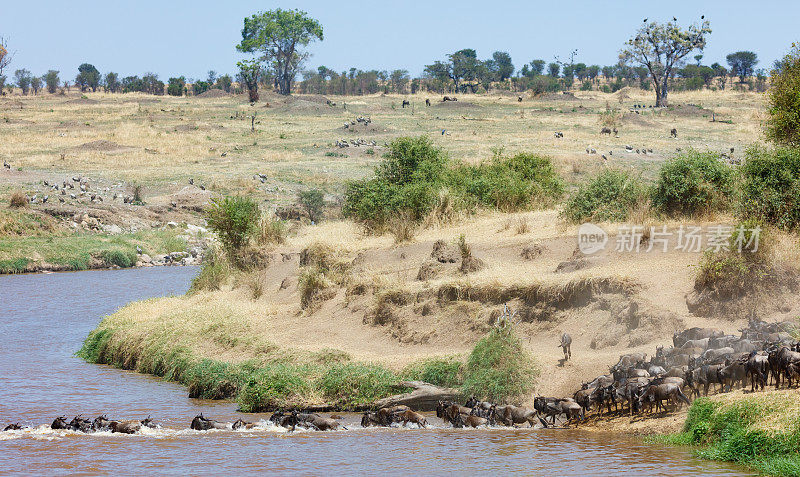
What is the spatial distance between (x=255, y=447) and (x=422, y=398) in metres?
3.19

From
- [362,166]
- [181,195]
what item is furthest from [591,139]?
[181,195]

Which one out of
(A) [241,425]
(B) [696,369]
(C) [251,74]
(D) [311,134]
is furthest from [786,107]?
(C) [251,74]

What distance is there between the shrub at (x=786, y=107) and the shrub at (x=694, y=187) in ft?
6.52

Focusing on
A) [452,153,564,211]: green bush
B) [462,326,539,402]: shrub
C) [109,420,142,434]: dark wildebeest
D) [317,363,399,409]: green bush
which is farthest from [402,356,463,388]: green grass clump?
[452,153,564,211]: green bush

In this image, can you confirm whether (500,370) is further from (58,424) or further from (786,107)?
(786,107)

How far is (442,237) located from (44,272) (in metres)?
22.5

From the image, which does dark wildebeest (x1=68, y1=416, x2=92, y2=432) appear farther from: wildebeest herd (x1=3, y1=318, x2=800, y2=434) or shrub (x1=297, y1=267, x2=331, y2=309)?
shrub (x1=297, y1=267, x2=331, y2=309)

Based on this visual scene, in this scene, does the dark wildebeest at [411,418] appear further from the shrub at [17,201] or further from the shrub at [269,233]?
the shrub at [17,201]

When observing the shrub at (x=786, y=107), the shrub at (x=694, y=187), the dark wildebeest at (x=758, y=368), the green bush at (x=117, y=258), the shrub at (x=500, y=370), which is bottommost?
the green bush at (x=117, y=258)

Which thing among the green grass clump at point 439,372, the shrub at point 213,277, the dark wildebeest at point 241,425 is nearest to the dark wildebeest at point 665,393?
the green grass clump at point 439,372

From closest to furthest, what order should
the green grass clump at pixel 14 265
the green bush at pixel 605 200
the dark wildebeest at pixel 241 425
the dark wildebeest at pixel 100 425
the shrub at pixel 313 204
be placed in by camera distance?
the dark wildebeest at pixel 241 425
the dark wildebeest at pixel 100 425
the green bush at pixel 605 200
the green grass clump at pixel 14 265
the shrub at pixel 313 204

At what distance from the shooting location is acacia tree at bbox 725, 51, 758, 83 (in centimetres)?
12412

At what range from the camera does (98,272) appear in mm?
36438

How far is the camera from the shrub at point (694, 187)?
19.7 m
